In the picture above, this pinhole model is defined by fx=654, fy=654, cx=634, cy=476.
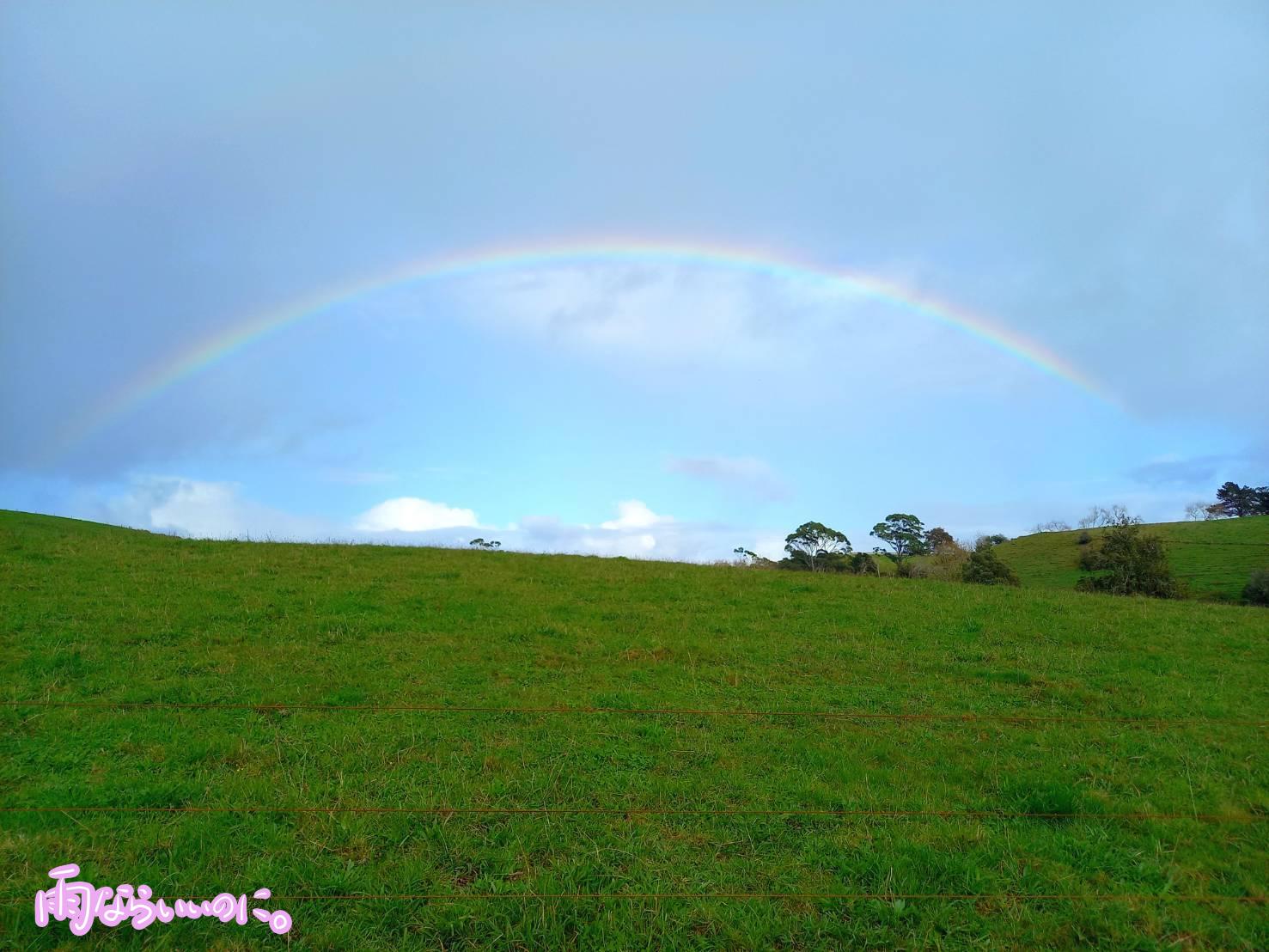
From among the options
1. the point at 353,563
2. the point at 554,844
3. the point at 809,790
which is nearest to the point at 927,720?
the point at 809,790

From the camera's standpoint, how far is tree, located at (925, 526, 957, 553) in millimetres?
82775

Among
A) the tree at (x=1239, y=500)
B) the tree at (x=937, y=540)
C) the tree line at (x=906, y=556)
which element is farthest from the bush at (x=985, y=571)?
the tree at (x=1239, y=500)

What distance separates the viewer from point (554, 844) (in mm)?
5656

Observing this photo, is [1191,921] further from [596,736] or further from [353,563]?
[353,563]

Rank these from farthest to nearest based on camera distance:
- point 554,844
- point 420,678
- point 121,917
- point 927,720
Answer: point 420,678
point 927,720
point 554,844
point 121,917

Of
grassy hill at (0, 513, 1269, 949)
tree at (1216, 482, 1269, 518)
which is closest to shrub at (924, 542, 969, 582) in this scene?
grassy hill at (0, 513, 1269, 949)

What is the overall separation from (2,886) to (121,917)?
3.54 feet

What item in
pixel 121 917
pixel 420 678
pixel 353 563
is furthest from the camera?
pixel 353 563

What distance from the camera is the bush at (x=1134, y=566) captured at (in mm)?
50188

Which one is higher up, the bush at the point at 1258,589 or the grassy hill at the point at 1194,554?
the grassy hill at the point at 1194,554

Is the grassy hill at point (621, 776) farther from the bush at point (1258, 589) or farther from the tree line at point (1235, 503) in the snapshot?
the tree line at point (1235, 503)

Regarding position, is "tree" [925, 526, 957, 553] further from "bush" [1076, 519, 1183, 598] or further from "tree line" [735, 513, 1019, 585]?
"bush" [1076, 519, 1183, 598]

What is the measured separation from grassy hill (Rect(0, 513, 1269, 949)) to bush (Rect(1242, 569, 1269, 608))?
52479 millimetres

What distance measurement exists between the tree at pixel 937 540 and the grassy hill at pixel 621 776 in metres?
72.6
